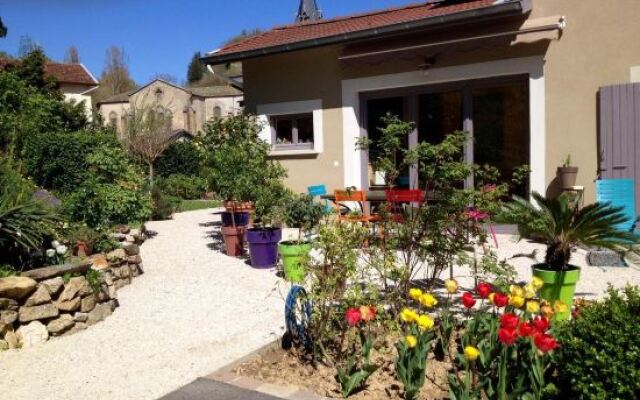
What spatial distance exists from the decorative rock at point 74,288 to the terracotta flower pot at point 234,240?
386cm

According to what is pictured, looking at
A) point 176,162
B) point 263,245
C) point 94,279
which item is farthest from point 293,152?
point 176,162

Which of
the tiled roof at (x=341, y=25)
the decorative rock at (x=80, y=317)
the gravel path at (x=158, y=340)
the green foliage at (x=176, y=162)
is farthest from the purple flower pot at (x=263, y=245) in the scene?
the green foliage at (x=176, y=162)

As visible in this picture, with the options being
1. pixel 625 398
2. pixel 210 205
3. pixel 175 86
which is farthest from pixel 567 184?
pixel 175 86

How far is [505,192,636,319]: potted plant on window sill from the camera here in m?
5.48

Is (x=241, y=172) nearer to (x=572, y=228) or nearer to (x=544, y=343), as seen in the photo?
(x=572, y=228)

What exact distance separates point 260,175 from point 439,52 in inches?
173

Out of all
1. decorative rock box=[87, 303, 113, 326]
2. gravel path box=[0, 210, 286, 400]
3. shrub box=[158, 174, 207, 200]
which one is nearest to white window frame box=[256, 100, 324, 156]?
gravel path box=[0, 210, 286, 400]

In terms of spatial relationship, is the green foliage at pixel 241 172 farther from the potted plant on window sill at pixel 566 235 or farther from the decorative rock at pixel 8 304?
the potted plant on window sill at pixel 566 235

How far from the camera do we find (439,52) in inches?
427

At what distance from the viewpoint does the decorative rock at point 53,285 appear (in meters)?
6.04

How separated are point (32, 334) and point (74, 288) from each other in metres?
0.64

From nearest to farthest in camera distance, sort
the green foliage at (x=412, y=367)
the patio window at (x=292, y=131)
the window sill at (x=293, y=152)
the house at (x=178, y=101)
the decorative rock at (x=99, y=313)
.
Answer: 1. the green foliage at (x=412, y=367)
2. the decorative rock at (x=99, y=313)
3. the window sill at (x=293, y=152)
4. the patio window at (x=292, y=131)
5. the house at (x=178, y=101)

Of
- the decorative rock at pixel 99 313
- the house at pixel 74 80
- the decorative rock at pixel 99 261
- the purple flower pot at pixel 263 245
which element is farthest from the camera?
the house at pixel 74 80

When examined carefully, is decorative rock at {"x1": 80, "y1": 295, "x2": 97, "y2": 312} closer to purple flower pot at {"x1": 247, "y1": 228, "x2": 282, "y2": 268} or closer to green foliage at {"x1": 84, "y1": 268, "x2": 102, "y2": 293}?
green foliage at {"x1": 84, "y1": 268, "x2": 102, "y2": 293}
